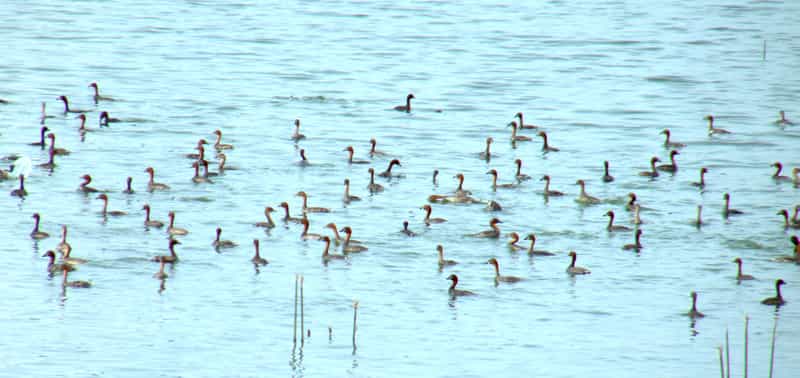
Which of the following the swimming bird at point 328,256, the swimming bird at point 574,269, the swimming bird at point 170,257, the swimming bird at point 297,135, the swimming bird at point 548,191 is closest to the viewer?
the swimming bird at point 170,257

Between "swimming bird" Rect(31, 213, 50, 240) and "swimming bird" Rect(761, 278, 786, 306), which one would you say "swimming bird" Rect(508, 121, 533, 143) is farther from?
"swimming bird" Rect(761, 278, 786, 306)

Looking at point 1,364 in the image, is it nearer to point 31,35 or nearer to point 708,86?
point 708,86

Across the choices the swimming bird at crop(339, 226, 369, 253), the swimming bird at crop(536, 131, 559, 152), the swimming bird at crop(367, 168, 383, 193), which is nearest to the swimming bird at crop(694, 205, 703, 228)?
the swimming bird at crop(367, 168, 383, 193)

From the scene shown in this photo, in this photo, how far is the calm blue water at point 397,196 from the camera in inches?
966

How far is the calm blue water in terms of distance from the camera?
24.5 m

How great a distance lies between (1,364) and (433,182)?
17.8m

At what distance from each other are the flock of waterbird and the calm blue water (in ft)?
1.01

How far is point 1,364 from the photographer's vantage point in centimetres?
2278

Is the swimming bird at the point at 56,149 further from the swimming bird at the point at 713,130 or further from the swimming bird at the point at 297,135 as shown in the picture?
the swimming bird at the point at 713,130

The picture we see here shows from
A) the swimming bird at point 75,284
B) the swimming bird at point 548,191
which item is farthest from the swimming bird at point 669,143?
the swimming bird at point 75,284

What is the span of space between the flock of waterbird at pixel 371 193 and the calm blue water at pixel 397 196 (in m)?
0.31

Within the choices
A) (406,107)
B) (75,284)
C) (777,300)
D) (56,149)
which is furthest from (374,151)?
(777,300)

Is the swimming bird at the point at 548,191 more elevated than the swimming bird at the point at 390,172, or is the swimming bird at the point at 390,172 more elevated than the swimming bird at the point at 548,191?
the swimming bird at the point at 390,172

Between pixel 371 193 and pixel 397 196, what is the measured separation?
0.75m
